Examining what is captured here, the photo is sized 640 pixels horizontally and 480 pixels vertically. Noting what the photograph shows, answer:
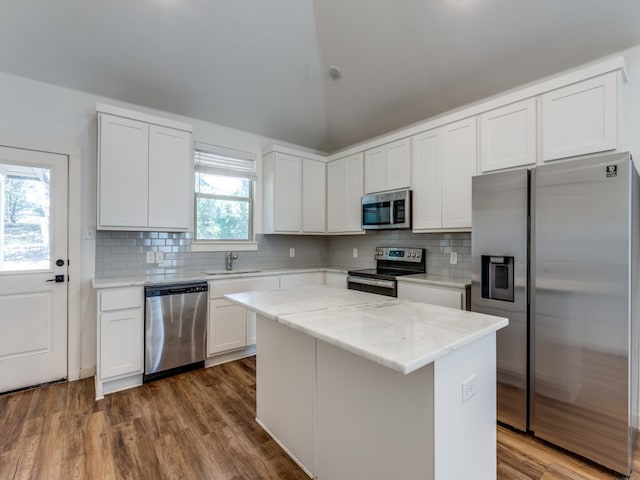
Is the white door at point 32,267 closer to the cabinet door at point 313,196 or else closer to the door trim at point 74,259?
the door trim at point 74,259

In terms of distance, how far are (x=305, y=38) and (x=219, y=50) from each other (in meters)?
0.86

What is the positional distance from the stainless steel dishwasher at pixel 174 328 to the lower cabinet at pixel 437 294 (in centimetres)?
207

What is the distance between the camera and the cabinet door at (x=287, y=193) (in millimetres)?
4137

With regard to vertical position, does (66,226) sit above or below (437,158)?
below

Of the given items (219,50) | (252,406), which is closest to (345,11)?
(219,50)

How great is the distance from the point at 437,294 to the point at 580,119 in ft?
5.65

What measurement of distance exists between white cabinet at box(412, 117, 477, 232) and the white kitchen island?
5.13 feet

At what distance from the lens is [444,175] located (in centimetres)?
313

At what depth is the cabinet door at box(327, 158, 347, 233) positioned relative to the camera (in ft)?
14.2

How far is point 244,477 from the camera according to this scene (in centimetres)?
174

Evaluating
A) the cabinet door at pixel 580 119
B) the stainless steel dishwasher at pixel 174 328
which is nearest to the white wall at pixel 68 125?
the stainless steel dishwasher at pixel 174 328

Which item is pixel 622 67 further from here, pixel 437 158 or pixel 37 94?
pixel 37 94

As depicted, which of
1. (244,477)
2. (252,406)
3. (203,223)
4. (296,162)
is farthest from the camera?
(296,162)

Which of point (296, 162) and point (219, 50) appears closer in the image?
point (219, 50)
